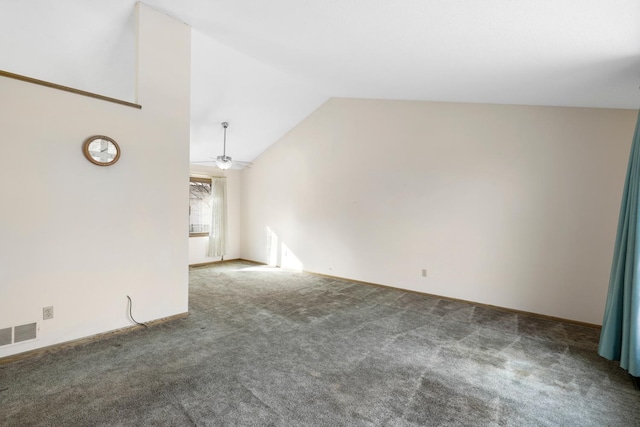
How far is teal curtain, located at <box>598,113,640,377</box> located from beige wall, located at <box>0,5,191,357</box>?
4.13 m

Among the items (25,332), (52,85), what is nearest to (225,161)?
(52,85)

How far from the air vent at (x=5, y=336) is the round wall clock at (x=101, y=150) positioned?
5.05 ft

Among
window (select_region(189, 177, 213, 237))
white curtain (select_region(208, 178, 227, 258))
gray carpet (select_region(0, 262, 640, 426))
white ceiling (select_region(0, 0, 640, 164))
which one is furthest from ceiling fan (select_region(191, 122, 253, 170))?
gray carpet (select_region(0, 262, 640, 426))

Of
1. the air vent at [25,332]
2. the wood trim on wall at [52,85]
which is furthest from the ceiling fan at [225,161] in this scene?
the air vent at [25,332]

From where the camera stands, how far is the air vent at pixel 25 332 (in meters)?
2.56

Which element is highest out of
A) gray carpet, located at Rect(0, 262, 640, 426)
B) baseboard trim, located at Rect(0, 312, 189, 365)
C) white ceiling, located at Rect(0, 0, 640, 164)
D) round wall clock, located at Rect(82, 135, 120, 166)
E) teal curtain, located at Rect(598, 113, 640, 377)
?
white ceiling, located at Rect(0, 0, 640, 164)

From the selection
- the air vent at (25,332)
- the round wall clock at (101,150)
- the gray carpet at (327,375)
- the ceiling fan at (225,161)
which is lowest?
the gray carpet at (327,375)

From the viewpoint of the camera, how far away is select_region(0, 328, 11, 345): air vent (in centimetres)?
249

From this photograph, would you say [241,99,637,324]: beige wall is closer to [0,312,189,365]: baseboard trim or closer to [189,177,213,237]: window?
[189,177,213,237]: window

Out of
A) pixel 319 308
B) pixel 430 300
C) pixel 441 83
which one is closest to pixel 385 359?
pixel 319 308

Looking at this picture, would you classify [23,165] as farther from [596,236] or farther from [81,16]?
[596,236]

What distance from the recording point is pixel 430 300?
461 centimetres

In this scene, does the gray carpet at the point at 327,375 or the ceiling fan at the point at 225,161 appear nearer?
the gray carpet at the point at 327,375

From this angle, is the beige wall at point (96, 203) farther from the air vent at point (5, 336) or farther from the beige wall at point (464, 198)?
the beige wall at point (464, 198)
